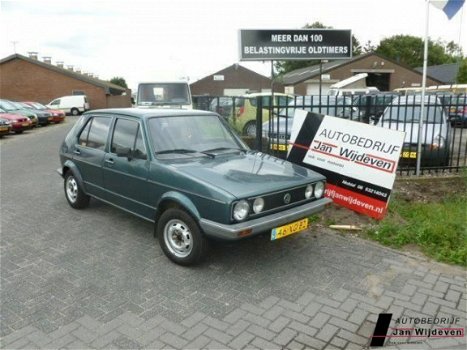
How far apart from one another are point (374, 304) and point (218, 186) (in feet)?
5.91

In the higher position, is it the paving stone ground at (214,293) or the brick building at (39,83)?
the brick building at (39,83)

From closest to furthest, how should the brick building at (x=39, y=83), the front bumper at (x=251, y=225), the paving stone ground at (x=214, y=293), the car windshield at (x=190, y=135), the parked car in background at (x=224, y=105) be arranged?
the paving stone ground at (x=214, y=293), the front bumper at (x=251, y=225), the car windshield at (x=190, y=135), the parked car in background at (x=224, y=105), the brick building at (x=39, y=83)


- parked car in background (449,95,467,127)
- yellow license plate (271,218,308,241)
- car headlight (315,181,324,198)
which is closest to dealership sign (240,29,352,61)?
parked car in background (449,95,467,127)

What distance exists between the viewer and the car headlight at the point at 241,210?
12.4 feet

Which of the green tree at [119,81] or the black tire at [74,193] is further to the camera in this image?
the green tree at [119,81]

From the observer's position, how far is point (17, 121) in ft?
62.7

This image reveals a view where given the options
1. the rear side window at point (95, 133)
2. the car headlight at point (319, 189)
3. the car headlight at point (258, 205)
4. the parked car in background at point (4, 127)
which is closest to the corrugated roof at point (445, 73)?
the parked car in background at point (4, 127)

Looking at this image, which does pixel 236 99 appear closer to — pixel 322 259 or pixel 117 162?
pixel 117 162

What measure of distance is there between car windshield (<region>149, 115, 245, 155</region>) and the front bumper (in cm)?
121

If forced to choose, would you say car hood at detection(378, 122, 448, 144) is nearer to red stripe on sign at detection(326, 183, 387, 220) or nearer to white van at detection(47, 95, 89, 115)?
red stripe on sign at detection(326, 183, 387, 220)

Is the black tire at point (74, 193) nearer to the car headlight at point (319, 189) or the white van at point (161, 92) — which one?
the car headlight at point (319, 189)

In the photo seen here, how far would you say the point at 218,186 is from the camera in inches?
152

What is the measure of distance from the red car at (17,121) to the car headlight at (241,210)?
1818 centimetres

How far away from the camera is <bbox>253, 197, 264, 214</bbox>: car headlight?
391 centimetres
